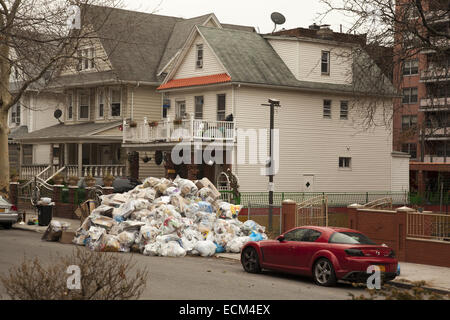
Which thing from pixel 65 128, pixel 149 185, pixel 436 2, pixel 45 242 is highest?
pixel 436 2

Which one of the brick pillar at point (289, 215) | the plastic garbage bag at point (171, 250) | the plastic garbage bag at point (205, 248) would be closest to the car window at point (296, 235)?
the plastic garbage bag at point (205, 248)

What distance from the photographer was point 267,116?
37656 mm

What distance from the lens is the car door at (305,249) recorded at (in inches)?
628

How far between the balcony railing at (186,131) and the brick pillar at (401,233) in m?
15.2

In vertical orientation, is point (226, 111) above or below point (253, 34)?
below

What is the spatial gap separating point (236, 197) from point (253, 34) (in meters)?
12.7

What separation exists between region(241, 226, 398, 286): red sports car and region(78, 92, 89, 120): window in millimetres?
30181

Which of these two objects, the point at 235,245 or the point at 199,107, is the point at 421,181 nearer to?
the point at 199,107

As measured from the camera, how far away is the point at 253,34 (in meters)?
41.3

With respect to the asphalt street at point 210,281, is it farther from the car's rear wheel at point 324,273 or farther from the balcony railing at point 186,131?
the balcony railing at point 186,131

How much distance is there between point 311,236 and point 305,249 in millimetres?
411

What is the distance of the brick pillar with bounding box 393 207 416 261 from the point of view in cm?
2025
